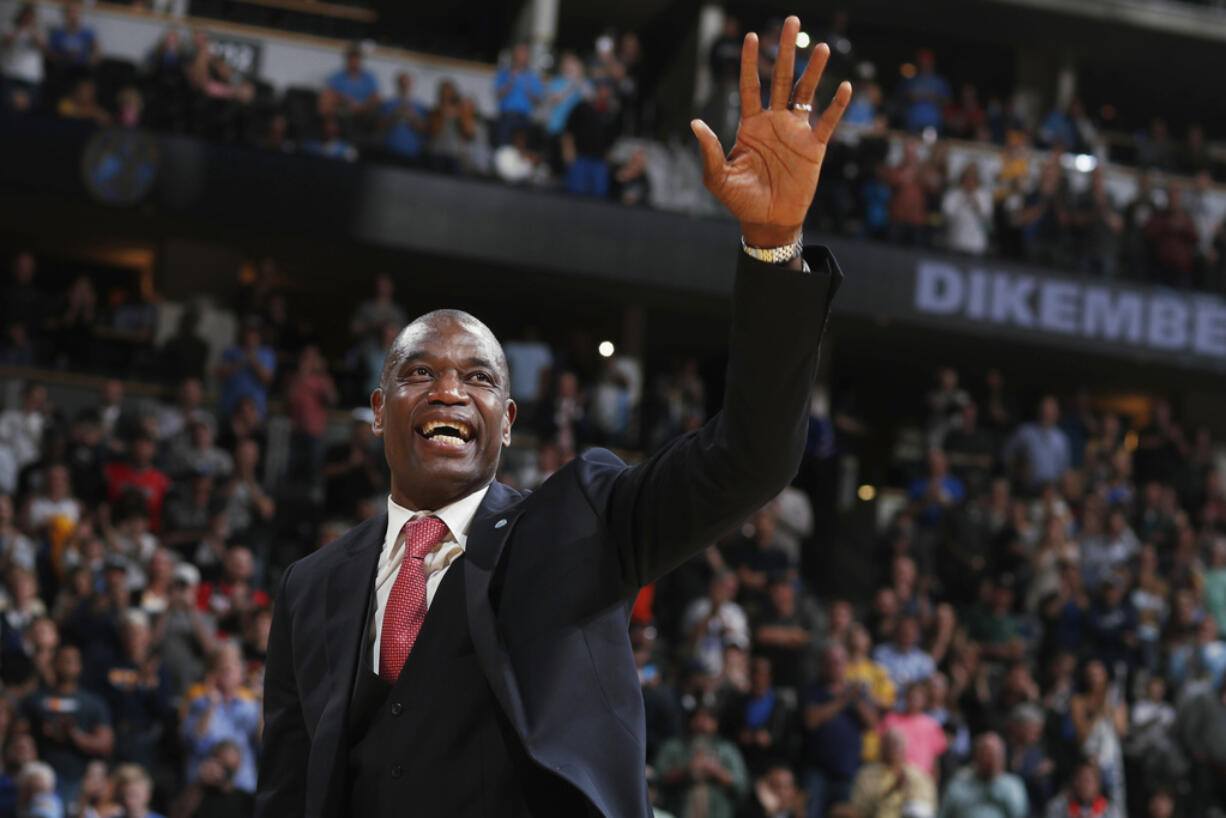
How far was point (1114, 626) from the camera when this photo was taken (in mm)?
12430

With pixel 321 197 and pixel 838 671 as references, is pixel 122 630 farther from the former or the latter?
pixel 321 197

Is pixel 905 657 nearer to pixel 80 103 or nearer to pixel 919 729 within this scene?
pixel 919 729

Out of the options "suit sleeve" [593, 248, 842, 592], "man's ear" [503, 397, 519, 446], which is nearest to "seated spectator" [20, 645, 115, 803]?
"man's ear" [503, 397, 519, 446]

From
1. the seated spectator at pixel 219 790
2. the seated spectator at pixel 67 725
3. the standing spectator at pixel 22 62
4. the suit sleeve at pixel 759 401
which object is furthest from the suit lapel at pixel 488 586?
the standing spectator at pixel 22 62

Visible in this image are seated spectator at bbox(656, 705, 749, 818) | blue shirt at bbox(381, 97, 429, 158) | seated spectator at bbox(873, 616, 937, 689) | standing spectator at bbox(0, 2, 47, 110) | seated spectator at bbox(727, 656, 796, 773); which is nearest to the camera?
seated spectator at bbox(656, 705, 749, 818)

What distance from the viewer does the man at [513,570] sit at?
7.62ft

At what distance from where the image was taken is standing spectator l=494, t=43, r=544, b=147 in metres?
15.0

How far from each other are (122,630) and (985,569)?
21.5 ft

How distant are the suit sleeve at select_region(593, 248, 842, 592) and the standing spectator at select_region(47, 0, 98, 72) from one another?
13136 millimetres

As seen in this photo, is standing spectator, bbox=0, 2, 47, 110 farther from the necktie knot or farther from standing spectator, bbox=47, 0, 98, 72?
the necktie knot

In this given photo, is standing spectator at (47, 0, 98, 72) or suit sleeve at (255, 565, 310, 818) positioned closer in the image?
suit sleeve at (255, 565, 310, 818)

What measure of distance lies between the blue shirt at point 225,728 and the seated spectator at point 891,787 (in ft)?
11.1

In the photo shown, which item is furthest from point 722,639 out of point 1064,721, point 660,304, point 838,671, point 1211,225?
point 1211,225

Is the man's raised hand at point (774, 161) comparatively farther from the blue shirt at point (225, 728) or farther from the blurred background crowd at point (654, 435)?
the blue shirt at point (225, 728)
